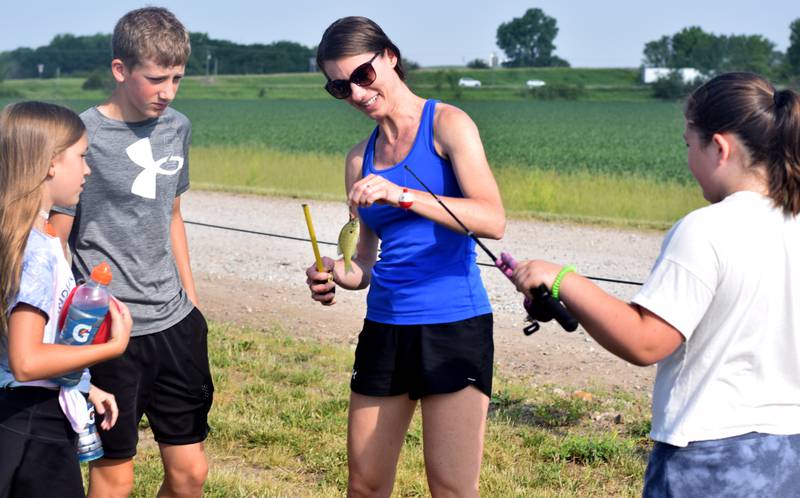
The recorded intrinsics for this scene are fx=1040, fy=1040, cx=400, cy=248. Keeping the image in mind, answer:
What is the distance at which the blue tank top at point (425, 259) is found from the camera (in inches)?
130

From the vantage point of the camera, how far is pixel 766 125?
2.34 m

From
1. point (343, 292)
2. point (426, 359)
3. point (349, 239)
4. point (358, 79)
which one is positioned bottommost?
point (343, 292)

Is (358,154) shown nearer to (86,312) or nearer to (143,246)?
(143,246)

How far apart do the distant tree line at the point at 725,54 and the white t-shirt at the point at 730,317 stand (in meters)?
56.5

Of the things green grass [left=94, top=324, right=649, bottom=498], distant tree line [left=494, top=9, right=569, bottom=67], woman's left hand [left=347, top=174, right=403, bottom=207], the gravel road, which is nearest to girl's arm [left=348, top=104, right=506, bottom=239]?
woman's left hand [left=347, top=174, right=403, bottom=207]

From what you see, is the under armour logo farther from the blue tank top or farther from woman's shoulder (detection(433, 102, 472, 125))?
woman's shoulder (detection(433, 102, 472, 125))

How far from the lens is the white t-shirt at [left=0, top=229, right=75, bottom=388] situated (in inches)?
108

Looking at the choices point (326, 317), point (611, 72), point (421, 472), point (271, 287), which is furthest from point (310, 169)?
point (611, 72)

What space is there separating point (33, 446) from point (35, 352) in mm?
293

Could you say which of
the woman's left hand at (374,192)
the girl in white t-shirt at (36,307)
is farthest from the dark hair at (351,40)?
the girl in white t-shirt at (36,307)

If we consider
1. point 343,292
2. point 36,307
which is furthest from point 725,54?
point 36,307

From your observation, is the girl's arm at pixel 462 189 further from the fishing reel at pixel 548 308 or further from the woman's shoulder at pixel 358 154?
the fishing reel at pixel 548 308

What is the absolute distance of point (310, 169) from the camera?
1847 centimetres

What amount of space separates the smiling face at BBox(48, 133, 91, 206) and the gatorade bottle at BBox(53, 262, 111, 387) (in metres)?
0.25
